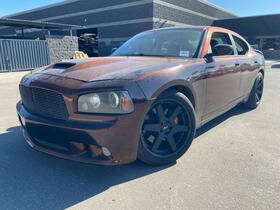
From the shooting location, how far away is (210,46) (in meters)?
3.87

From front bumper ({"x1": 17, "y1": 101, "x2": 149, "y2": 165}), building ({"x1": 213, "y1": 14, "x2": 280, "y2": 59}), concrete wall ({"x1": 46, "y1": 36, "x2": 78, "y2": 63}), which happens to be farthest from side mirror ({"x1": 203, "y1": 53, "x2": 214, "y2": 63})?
building ({"x1": 213, "y1": 14, "x2": 280, "y2": 59})

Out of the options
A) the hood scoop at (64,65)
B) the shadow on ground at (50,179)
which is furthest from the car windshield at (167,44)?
the shadow on ground at (50,179)

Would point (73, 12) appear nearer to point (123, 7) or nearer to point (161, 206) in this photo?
point (123, 7)

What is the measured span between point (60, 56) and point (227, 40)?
51.8 ft

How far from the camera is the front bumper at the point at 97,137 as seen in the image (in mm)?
2443

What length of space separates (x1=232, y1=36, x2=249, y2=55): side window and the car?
1.13m

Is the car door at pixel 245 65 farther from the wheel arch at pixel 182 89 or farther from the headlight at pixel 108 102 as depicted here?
the headlight at pixel 108 102

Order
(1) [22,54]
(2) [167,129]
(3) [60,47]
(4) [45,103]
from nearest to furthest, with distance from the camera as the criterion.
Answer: (4) [45,103], (2) [167,129], (1) [22,54], (3) [60,47]

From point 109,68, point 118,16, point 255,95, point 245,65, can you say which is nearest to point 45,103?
point 109,68

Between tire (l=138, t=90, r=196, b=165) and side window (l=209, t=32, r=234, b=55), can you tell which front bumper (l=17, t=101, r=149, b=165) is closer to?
tire (l=138, t=90, r=196, b=165)

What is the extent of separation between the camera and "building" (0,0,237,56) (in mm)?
30172

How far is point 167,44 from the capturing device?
3.93m

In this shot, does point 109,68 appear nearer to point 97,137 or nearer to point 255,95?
point 97,137

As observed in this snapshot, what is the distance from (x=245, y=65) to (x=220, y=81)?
1.20m
